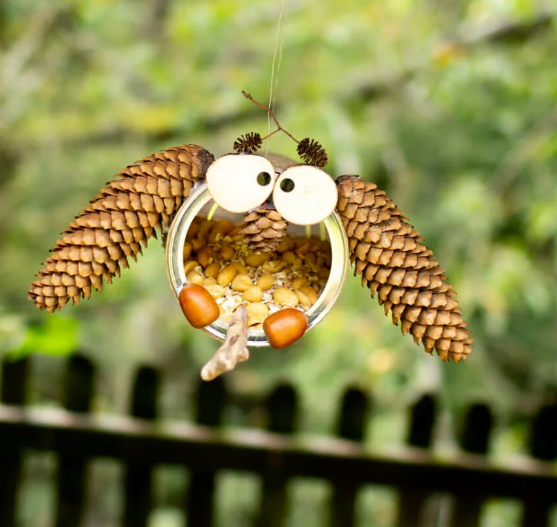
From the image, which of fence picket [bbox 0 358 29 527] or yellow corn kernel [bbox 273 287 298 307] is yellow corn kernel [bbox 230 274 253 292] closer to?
yellow corn kernel [bbox 273 287 298 307]

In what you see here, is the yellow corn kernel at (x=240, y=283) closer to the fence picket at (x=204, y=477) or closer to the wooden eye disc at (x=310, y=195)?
the wooden eye disc at (x=310, y=195)

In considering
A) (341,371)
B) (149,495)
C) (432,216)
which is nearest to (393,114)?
(432,216)

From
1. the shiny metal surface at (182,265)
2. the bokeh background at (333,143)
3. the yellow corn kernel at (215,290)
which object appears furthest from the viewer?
the bokeh background at (333,143)

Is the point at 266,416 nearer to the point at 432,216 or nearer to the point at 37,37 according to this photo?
the point at 432,216

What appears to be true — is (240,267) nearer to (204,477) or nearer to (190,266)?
Result: (190,266)

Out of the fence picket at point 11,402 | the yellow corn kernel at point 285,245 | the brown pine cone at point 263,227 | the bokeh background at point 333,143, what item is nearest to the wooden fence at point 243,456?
the fence picket at point 11,402

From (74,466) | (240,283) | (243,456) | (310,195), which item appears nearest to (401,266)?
(310,195)
